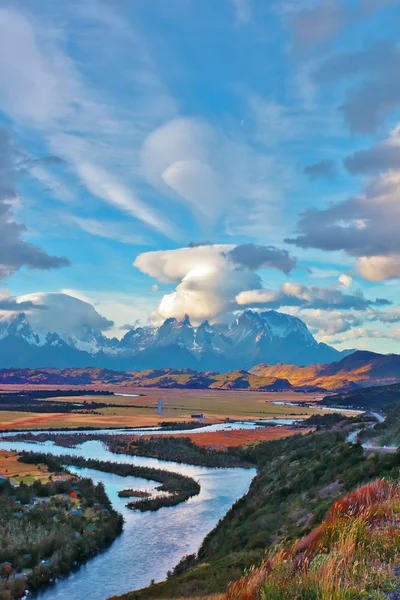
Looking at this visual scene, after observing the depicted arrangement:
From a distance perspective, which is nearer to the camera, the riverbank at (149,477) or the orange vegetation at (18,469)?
the riverbank at (149,477)

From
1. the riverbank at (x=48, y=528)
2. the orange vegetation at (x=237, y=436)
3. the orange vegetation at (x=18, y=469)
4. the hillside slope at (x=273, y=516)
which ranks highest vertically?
the hillside slope at (x=273, y=516)

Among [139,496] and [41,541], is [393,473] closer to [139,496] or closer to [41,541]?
[41,541]

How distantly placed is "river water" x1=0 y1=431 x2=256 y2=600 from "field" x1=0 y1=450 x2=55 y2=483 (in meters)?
6.08

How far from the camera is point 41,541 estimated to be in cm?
3875

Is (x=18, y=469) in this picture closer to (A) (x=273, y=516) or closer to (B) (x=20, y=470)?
(B) (x=20, y=470)

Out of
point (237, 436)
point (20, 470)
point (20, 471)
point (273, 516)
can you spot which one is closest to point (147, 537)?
point (273, 516)

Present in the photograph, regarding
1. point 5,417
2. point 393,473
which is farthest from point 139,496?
point 5,417

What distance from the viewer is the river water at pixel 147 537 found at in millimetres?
34281

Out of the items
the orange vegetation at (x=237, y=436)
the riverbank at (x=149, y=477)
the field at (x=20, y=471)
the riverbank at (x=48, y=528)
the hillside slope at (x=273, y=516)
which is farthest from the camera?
the orange vegetation at (x=237, y=436)

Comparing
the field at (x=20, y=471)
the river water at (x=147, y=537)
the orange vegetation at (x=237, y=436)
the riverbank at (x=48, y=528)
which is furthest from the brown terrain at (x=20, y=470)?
the orange vegetation at (x=237, y=436)

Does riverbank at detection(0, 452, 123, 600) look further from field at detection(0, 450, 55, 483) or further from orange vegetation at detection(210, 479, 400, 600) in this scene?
orange vegetation at detection(210, 479, 400, 600)

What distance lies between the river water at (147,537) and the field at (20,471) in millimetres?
6082

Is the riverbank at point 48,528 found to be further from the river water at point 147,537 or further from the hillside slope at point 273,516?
the hillside slope at point 273,516

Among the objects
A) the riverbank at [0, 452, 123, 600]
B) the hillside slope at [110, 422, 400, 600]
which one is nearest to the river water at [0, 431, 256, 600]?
the riverbank at [0, 452, 123, 600]
